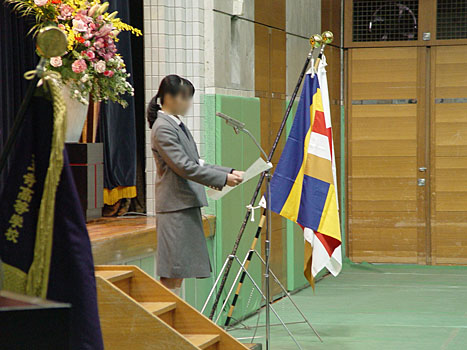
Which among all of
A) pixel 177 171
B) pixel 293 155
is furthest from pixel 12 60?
pixel 293 155

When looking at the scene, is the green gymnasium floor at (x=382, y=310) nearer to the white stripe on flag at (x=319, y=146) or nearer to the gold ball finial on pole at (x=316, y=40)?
the white stripe on flag at (x=319, y=146)

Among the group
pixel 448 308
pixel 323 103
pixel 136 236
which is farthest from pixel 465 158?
pixel 136 236

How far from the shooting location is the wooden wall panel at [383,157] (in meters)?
8.25

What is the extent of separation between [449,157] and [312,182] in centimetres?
368

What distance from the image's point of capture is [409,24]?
27.0ft

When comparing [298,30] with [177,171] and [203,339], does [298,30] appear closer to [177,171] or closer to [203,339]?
[177,171]

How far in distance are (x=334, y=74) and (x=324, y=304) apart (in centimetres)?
260

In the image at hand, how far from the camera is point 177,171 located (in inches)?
151

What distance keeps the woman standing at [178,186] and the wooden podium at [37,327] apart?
2.31m

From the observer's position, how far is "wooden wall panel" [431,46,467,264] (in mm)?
8109

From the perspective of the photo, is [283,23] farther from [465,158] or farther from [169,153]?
[169,153]

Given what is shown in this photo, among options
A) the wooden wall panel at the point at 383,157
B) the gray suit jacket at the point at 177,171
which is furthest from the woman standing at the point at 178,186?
the wooden wall panel at the point at 383,157

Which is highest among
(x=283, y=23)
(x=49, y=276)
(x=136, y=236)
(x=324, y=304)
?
(x=283, y=23)

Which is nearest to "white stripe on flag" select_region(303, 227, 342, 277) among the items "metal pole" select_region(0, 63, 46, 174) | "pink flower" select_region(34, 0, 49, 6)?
"pink flower" select_region(34, 0, 49, 6)
